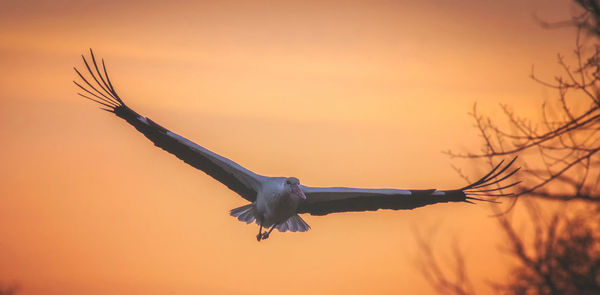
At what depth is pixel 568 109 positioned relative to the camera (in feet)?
16.0

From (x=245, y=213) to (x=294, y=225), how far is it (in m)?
0.86

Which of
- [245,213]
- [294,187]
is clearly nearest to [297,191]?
[294,187]

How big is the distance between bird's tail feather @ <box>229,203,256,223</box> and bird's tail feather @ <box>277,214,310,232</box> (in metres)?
0.52

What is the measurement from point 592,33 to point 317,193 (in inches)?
249

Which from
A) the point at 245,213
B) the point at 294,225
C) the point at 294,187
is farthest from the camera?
the point at 294,225

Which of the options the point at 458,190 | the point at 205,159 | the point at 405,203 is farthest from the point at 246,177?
the point at 458,190

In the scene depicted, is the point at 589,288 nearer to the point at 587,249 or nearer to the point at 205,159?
the point at 587,249

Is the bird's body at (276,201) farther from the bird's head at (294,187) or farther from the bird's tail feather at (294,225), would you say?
the bird's tail feather at (294,225)

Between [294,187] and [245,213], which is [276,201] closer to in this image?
[294,187]

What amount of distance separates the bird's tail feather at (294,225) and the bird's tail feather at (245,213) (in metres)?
0.52

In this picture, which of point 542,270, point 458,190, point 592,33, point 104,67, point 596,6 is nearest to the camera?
point 596,6

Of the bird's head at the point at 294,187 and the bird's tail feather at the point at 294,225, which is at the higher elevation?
the bird's head at the point at 294,187

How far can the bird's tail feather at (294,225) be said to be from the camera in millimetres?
11391

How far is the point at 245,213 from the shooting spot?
1112 centimetres
